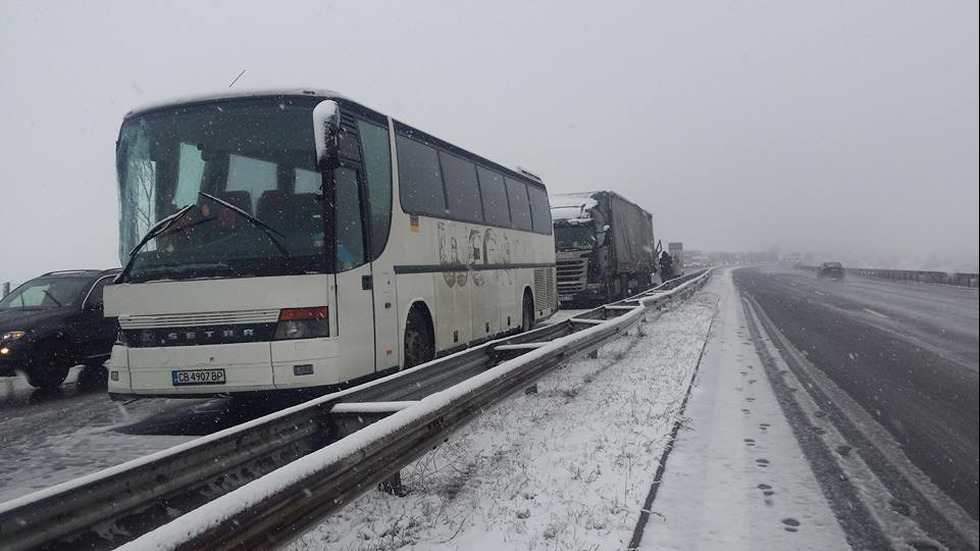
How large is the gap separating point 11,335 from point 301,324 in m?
5.61

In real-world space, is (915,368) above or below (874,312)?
below

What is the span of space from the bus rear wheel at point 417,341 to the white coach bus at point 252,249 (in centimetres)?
48

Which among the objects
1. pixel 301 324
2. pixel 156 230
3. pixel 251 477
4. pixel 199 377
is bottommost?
pixel 251 477

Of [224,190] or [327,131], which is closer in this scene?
[327,131]

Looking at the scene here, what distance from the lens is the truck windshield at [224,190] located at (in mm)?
6133

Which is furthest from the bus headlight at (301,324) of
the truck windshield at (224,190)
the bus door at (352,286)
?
the truck windshield at (224,190)

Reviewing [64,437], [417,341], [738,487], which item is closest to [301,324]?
Answer: [417,341]

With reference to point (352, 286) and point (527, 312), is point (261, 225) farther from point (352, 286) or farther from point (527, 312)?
point (527, 312)

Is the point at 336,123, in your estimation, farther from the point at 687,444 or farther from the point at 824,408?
the point at 824,408

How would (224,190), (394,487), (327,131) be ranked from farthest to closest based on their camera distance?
(224,190) < (327,131) < (394,487)

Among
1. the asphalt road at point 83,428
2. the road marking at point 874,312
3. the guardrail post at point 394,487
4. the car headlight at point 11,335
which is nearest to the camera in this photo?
the guardrail post at point 394,487

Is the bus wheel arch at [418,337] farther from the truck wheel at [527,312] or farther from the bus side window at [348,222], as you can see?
the truck wheel at [527,312]

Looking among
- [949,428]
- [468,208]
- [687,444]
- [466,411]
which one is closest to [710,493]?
[687,444]

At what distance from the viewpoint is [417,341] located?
26.6ft
